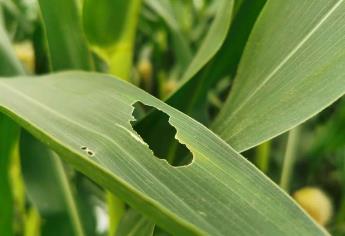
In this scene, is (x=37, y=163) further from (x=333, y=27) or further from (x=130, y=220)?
(x=333, y=27)

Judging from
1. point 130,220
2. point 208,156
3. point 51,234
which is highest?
point 208,156

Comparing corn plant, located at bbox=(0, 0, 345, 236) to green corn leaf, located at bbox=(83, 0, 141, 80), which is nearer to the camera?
corn plant, located at bbox=(0, 0, 345, 236)

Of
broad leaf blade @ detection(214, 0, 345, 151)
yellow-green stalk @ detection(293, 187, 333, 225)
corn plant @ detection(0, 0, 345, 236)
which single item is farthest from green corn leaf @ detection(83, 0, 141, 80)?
yellow-green stalk @ detection(293, 187, 333, 225)

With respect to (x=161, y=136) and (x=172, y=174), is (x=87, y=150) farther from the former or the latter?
(x=161, y=136)

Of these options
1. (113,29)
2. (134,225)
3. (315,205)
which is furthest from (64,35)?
(315,205)

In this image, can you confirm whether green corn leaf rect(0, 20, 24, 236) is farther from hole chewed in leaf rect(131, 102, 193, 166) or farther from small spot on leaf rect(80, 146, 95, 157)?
small spot on leaf rect(80, 146, 95, 157)

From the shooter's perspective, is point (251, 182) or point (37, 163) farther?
point (37, 163)

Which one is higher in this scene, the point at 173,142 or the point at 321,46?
the point at 321,46

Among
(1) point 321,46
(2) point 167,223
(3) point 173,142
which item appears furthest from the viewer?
(3) point 173,142

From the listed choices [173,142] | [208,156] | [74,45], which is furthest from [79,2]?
[208,156]
